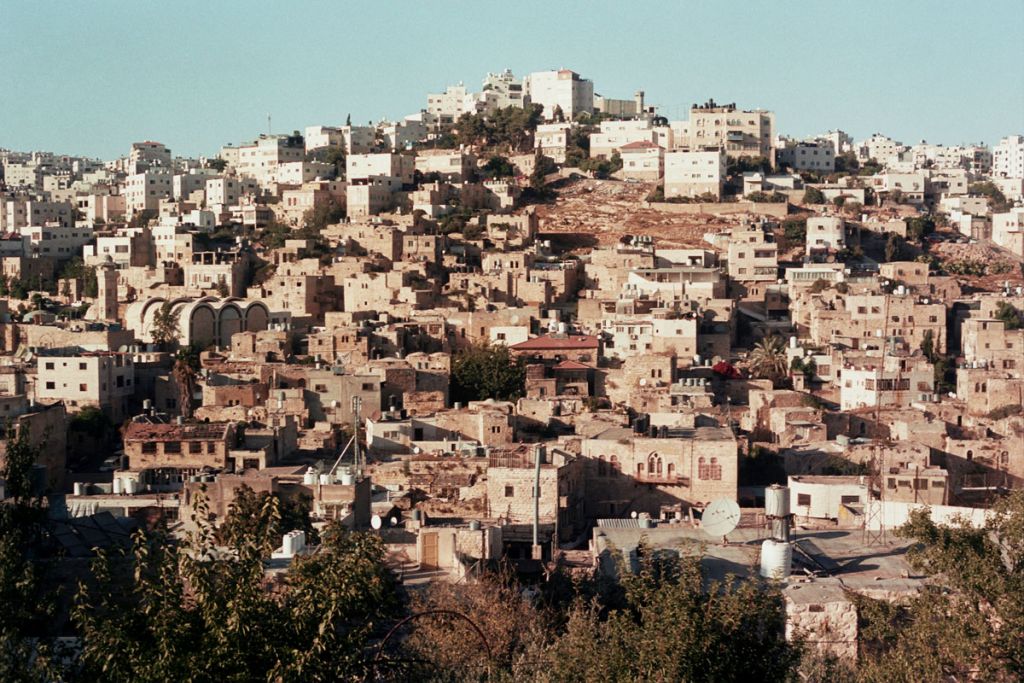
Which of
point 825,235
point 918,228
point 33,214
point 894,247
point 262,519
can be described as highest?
point 33,214

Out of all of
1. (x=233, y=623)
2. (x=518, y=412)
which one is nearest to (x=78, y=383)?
(x=518, y=412)

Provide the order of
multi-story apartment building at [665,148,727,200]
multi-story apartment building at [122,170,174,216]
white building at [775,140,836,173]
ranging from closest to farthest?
multi-story apartment building at [665,148,727,200]
multi-story apartment building at [122,170,174,216]
white building at [775,140,836,173]

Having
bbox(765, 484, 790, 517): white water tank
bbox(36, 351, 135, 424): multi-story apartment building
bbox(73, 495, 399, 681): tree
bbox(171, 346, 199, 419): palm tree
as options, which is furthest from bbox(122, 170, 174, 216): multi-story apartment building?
bbox(73, 495, 399, 681): tree

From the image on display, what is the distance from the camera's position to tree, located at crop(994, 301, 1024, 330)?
39.8 meters

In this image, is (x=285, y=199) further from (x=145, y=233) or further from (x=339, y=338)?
(x=339, y=338)

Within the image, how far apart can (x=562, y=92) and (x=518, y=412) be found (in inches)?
2052

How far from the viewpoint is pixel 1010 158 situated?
100 meters

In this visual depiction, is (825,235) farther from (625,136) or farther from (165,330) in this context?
(165,330)

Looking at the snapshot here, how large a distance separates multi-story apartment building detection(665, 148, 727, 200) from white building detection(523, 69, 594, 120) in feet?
67.6

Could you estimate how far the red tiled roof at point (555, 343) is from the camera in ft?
115

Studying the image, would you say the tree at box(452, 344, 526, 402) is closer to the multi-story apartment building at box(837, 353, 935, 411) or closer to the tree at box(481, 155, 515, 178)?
the multi-story apartment building at box(837, 353, 935, 411)

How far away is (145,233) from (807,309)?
23.7 m

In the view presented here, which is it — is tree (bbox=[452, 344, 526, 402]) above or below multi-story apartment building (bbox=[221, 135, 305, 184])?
below

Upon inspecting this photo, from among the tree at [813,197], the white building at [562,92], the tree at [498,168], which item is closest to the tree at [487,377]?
the tree at [813,197]
